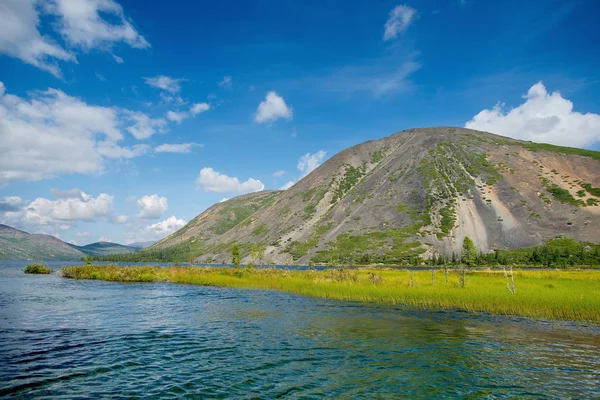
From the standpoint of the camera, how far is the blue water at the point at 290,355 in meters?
16.2

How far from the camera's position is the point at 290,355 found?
70.9 feet

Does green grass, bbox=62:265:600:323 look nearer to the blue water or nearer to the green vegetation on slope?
the blue water

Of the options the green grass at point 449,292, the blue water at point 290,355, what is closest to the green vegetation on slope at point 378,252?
the green grass at point 449,292

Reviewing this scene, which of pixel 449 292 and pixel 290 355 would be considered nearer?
pixel 290 355

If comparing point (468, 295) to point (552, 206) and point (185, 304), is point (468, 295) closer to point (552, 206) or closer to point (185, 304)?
point (185, 304)

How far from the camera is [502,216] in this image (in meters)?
185

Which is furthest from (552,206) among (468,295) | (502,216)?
(468,295)

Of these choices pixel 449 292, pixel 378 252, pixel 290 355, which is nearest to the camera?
pixel 290 355

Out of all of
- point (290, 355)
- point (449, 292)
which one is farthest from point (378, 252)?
point (290, 355)

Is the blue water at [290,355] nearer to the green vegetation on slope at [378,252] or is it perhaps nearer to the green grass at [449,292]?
the green grass at [449,292]

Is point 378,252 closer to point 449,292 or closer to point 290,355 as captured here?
point 449,292

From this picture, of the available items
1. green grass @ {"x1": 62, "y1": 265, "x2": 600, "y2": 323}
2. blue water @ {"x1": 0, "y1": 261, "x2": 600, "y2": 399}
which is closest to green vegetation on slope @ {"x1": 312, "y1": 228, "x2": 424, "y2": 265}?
green grass @ {"x1": 62, "y1": 265, "x2": 600, "y2": 323}

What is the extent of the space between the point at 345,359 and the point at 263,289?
4311cm

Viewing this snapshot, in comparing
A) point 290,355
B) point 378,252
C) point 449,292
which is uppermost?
point 378,252
